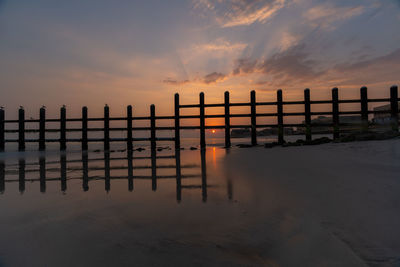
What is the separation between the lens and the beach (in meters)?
1.10

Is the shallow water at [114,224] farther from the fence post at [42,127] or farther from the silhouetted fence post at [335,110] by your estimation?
the fence post at [42,127]

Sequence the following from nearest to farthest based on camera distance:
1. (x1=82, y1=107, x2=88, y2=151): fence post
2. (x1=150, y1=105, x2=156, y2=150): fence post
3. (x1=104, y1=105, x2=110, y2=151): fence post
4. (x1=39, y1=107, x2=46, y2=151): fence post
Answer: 1. (x1=150, y1=105, x2=156, y2=150): fence post
2. (x1=104, y1=105, x2=110, y2=151): fence post
3. (x1=82, y1=107, x2=88, y2=151): fence post
4. (x1=39, y1=107, x2=46, y2=151): fence post

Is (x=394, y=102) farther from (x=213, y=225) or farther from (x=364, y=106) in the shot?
(x=213, y=225)

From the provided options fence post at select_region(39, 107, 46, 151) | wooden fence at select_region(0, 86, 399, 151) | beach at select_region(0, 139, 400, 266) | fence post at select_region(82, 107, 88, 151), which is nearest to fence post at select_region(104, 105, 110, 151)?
wooden fence at select_region(0, 86, 399, 151)

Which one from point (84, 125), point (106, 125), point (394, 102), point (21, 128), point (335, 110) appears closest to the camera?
point (394, 102)

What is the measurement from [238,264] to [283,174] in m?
2.38

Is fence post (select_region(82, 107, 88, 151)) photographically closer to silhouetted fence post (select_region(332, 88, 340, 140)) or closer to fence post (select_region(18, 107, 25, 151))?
fence post (select_region(18, 107, 25, 151))

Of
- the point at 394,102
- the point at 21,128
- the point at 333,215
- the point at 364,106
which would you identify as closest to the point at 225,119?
the point at 364,106

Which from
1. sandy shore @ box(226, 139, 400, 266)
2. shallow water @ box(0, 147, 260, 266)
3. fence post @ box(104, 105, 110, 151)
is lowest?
shallow water @ box(0, 147, 260, 266)

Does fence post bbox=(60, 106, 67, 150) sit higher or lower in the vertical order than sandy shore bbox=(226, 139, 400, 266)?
higher

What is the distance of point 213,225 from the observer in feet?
4.99

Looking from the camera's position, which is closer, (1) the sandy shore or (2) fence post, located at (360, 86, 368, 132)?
(1) the sandy shore

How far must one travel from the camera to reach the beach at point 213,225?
1100 mm

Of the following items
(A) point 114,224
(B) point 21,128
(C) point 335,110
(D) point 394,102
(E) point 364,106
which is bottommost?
(A) point 114,224
